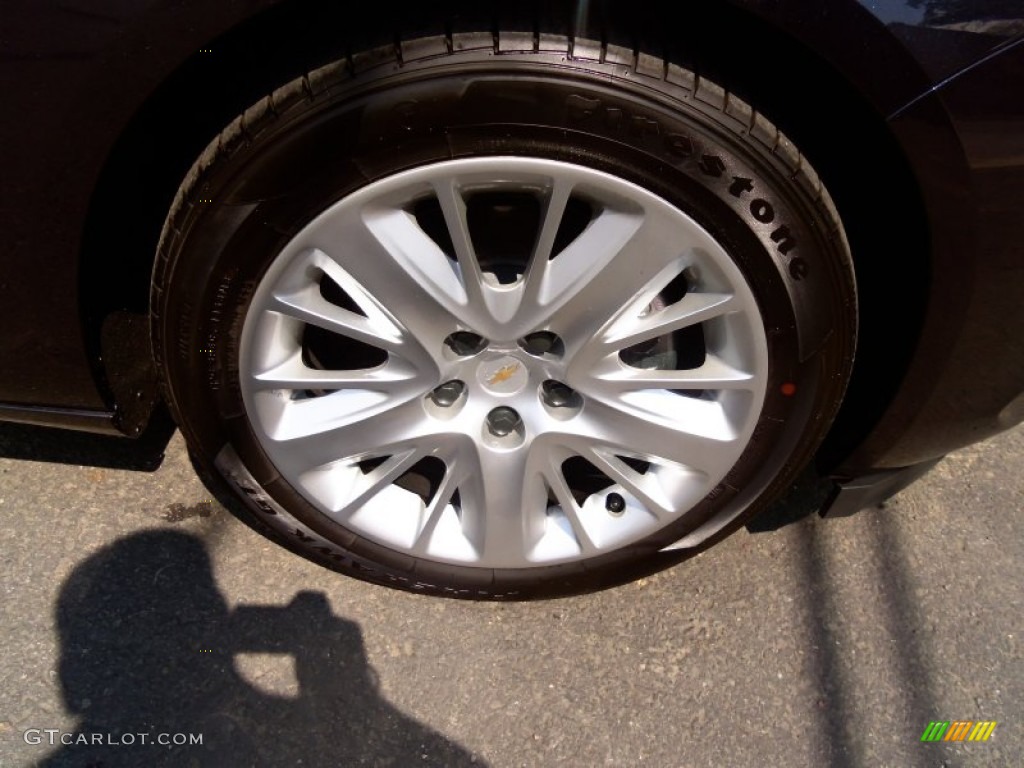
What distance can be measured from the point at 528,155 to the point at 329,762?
1.27m

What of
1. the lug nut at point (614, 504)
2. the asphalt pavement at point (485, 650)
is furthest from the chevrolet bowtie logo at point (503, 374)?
the asphalt pavement at point (485, 650)

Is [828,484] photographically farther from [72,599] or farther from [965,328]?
[72,599]

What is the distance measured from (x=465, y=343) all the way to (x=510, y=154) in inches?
15.9

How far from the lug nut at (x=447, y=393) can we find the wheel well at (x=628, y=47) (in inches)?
25.2

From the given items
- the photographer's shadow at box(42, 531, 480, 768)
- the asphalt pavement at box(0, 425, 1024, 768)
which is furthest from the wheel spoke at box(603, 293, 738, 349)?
the photographer's shadow at box(42, 531, 480, 768)

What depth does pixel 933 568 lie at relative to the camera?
213 centimetres

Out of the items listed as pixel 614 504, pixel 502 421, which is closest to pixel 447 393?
pixel 502 421

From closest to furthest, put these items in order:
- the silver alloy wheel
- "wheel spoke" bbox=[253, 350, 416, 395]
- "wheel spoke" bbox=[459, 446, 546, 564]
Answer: the silver alloy wheel, "wheel spoke" bbox=[253, 350, 416, 395], "wheel spoke" bbox=[459, 446, 546, 564]

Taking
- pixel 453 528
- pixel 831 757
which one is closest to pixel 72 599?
pixel 453 528

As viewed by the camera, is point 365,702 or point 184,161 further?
point 365,702

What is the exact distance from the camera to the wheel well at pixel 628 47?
142 centimetres

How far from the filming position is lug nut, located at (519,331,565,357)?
168 cm

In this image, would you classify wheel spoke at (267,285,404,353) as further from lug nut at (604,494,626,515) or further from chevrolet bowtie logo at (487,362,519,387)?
lug nut at (604,494,626,515)

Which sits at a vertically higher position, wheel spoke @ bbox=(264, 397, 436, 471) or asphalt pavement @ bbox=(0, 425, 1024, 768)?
wheel spoke @ bbox=(264, 397, 436, 471)
